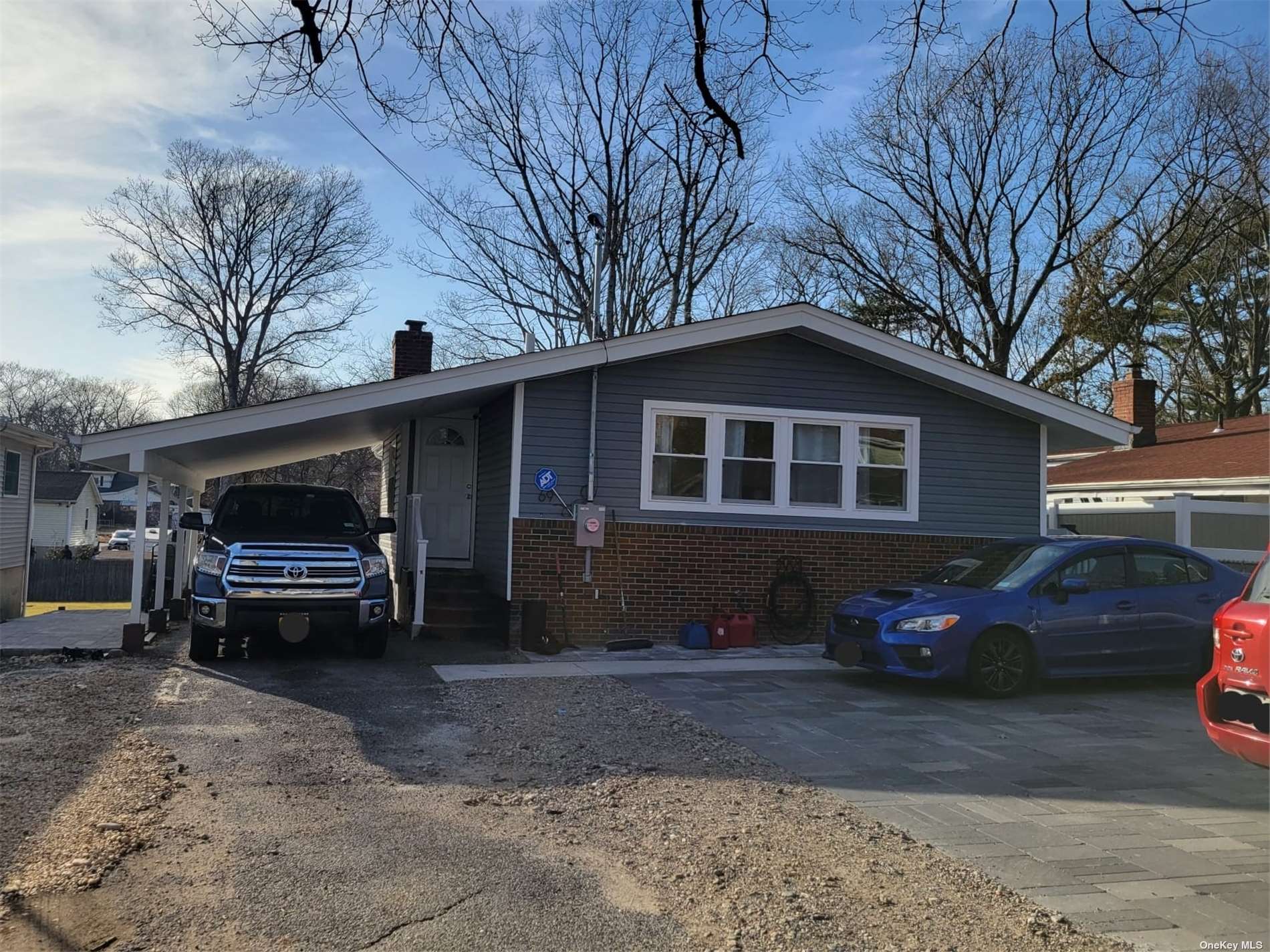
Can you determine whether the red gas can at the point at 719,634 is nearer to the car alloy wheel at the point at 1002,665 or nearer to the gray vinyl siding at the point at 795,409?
the gray vinyl siding at the point at 795,409

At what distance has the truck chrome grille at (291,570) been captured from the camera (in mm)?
10000

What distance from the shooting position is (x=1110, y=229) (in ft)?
85.2

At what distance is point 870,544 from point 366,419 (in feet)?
23.4

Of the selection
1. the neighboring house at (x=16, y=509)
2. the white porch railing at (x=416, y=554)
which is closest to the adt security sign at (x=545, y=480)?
the white porch railing at (x=416, y=554)

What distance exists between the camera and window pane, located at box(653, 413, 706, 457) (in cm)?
1279

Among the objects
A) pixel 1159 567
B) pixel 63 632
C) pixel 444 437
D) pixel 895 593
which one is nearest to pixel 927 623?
pixel 895 593

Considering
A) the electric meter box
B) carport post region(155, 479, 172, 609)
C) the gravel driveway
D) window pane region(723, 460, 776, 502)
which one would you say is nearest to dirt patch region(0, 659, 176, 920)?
the gravel driveway

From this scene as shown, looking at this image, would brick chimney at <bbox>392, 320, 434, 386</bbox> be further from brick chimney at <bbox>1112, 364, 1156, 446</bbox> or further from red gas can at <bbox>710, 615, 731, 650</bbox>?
brick chimney at <bbox>1112, 364, 1156, 446</bbox>

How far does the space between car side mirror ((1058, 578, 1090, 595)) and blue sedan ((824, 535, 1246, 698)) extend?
12 millimetres

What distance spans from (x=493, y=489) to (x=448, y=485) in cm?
177

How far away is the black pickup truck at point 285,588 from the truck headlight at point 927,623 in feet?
17.5

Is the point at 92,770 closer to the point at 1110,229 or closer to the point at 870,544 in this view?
the point at 870,544

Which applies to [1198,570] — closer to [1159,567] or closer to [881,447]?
[1159,567]

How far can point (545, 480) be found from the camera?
39.7 ft
